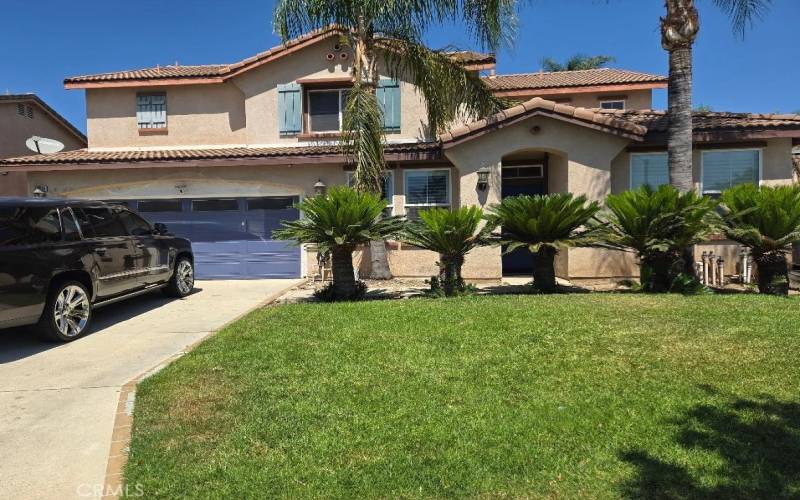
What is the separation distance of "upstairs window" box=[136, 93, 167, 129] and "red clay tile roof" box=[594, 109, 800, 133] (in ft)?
41.1

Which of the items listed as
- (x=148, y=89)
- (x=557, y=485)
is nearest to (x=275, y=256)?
(x=148, y=89)

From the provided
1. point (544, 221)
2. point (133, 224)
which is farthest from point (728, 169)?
point (133, 224)

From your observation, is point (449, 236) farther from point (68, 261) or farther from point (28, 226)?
point (28, 226)

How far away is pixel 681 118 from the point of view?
9219 mm

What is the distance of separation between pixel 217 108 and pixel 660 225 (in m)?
12.5

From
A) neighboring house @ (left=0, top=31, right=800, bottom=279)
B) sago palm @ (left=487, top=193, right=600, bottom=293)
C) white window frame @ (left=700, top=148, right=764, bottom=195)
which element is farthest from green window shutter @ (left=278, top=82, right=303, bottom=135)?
white window frame @ (left=700, top=148, right=764, bottom=195)

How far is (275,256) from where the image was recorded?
42.6 feet

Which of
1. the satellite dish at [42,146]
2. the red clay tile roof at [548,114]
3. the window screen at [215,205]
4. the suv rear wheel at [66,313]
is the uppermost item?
the satellite dish at [42,146]

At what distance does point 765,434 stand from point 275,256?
11294mm

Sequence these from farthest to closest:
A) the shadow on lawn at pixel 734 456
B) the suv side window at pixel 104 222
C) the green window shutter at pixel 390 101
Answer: the green window shutter at pixel 390 101
the suv side window at pixel 104 222
the shadow on lawn at pixel 734 456

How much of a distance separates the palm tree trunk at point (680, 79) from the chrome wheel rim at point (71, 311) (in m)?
9.93

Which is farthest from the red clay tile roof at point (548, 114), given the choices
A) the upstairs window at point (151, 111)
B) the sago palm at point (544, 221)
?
the upstairs window at point (151, 111)

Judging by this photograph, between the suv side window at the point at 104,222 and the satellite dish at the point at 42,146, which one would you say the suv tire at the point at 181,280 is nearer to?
the suv side window at the point at 104,222

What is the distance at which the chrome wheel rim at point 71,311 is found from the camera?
252 inches
